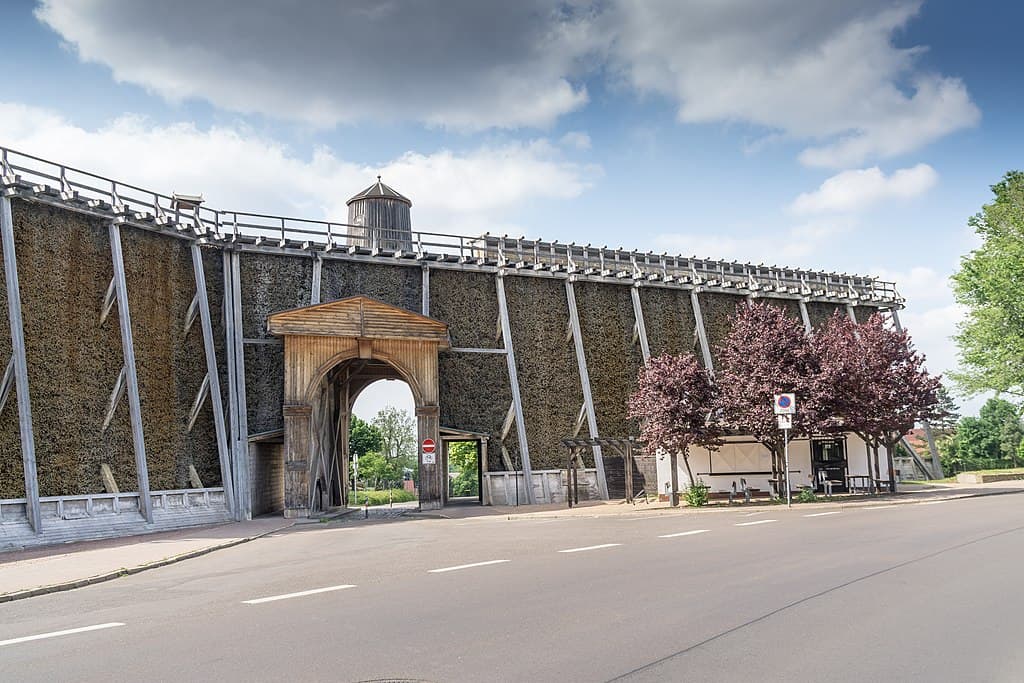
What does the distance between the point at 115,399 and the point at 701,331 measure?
92.6ft

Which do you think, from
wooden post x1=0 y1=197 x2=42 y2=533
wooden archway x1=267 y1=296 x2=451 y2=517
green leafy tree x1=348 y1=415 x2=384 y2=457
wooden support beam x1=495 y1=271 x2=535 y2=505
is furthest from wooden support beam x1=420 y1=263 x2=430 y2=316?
green leafy tree x1=348 y1=415 x2=384 y2=457

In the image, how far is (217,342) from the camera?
30.6 metres

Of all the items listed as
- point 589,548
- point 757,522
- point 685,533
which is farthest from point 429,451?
point 589,548

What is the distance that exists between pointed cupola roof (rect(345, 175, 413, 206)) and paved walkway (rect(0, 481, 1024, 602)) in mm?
18351

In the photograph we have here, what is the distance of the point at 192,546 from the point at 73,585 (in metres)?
5.58

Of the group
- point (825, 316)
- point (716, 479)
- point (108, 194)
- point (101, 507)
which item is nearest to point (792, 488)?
point (716, 479)

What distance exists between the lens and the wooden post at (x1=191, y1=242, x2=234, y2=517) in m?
28.0

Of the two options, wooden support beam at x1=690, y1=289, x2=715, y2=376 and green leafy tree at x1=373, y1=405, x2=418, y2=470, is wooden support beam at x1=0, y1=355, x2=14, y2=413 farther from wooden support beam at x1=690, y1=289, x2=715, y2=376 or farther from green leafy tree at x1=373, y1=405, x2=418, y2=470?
green leafy tree at x1=373, y1=405, x2=418, y2=470

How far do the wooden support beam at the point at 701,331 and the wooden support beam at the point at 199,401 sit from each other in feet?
79.9

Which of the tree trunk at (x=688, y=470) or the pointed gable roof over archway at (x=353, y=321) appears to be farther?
the tree trunk at (x=688, y=470)

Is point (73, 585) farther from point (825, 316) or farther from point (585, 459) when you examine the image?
point (825, 316)

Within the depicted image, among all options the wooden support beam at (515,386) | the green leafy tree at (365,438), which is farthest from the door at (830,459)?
the green leafy tree at (365,438)

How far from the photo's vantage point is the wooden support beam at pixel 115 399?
78.3 feet

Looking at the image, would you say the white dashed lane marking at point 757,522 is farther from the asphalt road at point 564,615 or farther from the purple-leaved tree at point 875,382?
the purple-leaved tree at point 875,382
